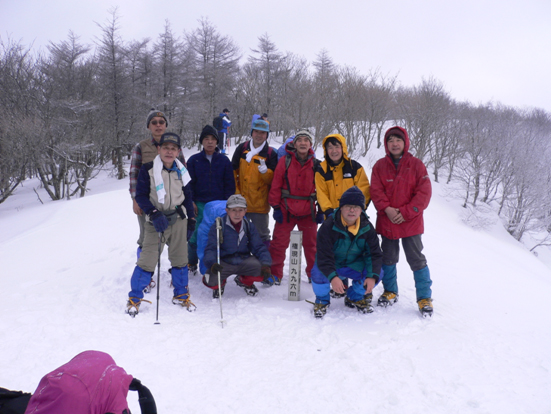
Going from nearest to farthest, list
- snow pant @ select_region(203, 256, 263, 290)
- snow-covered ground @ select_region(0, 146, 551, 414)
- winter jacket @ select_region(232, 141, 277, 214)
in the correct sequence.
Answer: snow-covered ground @ select_region(0, 146, 551, 414) < snow pant @ select_region(203, 256, 263, 290) < winter jacket @ select_region(232, 141, 277, 214)

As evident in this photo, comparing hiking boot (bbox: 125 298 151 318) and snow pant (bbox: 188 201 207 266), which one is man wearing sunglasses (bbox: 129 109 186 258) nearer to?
snow pant (bbox: 188 201 207 266)

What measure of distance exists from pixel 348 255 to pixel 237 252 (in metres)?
1.44

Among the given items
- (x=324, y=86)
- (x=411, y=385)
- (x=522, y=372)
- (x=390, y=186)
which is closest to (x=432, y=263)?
(x=390, y=186)

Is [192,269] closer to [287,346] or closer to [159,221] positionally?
[159,221]

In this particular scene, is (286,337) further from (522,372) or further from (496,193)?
(496,193)

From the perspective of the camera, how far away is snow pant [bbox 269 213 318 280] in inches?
176

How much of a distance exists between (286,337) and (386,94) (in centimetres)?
2614

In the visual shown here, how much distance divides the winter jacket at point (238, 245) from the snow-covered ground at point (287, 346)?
554 mm

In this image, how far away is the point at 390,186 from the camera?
3873mm

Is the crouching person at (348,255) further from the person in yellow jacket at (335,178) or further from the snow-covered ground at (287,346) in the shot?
the person in yellow jacket at (335,178)

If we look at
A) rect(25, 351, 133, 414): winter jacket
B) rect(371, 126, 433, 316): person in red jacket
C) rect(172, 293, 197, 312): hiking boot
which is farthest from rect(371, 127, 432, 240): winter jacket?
rect(25, 351, 133, 414): winter jacket

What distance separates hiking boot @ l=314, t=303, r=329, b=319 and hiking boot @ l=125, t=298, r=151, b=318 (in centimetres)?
203

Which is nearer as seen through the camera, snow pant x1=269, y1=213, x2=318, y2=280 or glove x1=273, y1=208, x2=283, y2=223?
glove x1=273, y1=208, x2=283, y2=223

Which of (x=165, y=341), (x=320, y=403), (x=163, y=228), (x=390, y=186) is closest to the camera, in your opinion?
(x=320, y=403)
